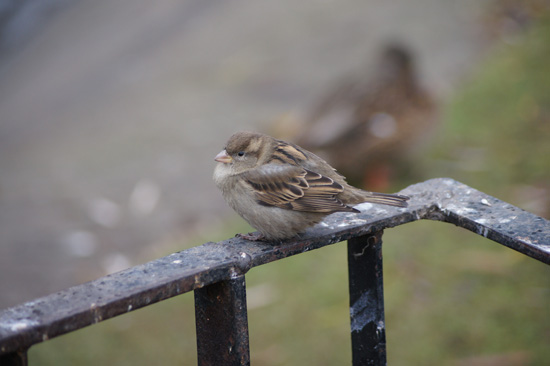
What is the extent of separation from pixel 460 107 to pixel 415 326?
10.8ft

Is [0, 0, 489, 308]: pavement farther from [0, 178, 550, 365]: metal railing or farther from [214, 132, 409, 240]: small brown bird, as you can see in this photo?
[0, 178, 550, 365]: metal railing

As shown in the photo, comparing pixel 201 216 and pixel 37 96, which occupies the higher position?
pixel 37 96

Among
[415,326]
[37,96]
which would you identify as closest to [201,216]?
[415,326]

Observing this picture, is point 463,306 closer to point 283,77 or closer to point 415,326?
point 415,326

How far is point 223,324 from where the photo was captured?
1946 mm

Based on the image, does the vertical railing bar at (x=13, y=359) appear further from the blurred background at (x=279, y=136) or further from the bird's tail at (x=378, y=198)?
the blurred background at (x=279, y=136)

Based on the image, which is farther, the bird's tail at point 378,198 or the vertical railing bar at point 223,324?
the bird's tail at point 378,198

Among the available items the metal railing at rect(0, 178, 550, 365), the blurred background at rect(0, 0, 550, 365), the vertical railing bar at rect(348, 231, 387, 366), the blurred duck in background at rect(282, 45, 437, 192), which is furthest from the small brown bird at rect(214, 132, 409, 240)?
the blurred duck in background at rect(282, 45, 437, 192)

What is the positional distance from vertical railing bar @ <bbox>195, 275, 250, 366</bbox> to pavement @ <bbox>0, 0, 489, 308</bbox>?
11.5 ft

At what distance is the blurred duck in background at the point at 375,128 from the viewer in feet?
19.4

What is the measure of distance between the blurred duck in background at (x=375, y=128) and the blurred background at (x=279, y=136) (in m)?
0.02

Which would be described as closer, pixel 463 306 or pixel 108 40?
pixel 463 306

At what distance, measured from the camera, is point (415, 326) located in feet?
14.4

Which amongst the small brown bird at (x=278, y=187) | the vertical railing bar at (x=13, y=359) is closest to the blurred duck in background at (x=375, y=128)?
the small brown bird at (x=278, y=187)
